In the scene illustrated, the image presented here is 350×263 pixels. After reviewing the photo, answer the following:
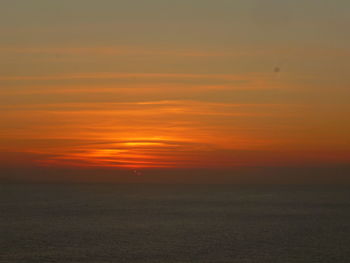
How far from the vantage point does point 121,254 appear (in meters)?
80.9

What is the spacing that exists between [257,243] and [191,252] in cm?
1657

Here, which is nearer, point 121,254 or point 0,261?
point 0,261

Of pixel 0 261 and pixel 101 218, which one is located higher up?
pixel 101 218

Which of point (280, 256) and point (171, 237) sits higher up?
point (171, 237)

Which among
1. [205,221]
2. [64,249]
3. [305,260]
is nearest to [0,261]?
[64,249]

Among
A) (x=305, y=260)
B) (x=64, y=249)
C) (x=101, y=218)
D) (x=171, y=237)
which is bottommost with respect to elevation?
(x=305, y=260)

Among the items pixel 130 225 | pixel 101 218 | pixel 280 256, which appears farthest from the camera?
pixel 101 218

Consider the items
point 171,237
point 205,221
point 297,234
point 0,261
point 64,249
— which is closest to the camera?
point 0,261

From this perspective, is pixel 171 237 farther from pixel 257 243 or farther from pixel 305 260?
pixel 305 260

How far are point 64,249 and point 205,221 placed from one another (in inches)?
2289

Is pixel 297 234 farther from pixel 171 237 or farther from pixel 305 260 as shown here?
pixel 305 260

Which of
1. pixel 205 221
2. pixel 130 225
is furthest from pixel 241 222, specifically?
pixel 130 225

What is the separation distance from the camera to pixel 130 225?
12775cm

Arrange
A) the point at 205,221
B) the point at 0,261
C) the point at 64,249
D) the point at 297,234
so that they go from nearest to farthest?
the point at 0,261 < the point at 64,249 < the point at 297,234 < the point at 205,221
